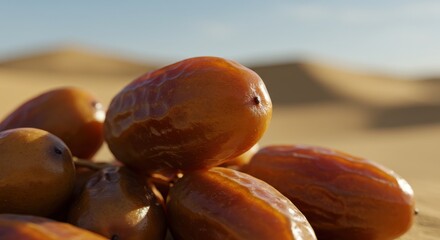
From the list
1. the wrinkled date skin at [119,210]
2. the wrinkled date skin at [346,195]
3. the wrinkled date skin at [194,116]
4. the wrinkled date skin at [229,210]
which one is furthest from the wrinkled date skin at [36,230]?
the wrinkled date skin at [346,195]

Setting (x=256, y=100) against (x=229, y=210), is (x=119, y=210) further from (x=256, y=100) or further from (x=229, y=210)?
(x=256, y=100)

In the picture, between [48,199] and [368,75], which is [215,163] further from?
[368,75]

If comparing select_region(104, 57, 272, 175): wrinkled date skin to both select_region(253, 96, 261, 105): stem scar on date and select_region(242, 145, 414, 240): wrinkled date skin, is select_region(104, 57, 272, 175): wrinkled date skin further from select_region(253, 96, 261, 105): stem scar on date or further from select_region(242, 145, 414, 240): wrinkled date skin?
select_region(242, 145, 414, 240): wrinkled date skin

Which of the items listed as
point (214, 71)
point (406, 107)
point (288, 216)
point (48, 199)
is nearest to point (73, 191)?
point (48, 199)

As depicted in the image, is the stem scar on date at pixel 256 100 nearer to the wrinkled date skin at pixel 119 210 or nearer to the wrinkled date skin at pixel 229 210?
the wrinkled date skin at pixel 229 210

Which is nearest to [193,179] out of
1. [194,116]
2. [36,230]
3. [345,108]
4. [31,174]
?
[194,116]
